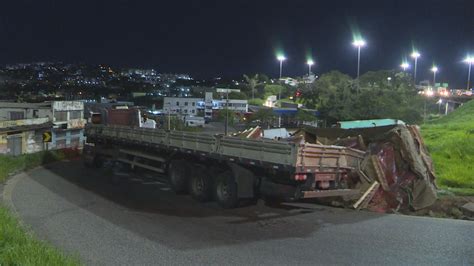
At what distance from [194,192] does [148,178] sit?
569 cm

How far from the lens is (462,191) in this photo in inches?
586

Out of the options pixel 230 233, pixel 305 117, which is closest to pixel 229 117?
pixel 305 117

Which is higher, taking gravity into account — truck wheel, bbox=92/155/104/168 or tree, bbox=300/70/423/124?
tree, bbox=300/70/423/124

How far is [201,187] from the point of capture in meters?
14.2

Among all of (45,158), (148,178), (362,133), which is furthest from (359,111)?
(362,133)

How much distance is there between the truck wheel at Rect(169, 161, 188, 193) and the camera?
606 inches

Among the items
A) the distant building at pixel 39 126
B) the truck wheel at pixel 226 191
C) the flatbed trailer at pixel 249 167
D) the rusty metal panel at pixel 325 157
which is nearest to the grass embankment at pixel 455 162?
the rusty metal panel at pixel 325 157

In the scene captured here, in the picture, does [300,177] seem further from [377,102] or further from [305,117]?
[305,117]

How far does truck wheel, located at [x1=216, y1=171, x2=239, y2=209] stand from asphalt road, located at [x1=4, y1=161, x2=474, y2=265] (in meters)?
0.27

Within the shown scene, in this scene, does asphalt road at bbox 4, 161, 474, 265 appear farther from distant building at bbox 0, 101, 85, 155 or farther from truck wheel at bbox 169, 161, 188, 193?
distant building at bbox 0, 101, 85, 155

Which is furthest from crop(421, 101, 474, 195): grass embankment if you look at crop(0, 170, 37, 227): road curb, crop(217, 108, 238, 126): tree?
crop(217, 108, 238, 126): tree

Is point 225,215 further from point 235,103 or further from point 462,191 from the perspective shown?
point 235,103

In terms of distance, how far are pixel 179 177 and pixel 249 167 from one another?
3.57 m

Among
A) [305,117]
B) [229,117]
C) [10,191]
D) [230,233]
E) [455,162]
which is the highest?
[305,117]
